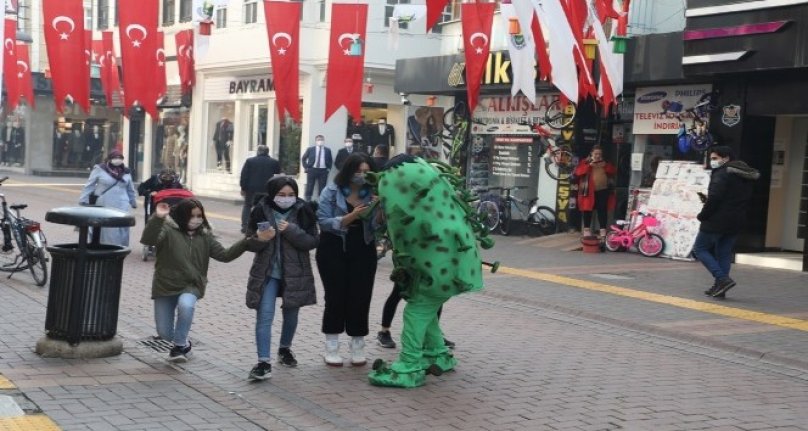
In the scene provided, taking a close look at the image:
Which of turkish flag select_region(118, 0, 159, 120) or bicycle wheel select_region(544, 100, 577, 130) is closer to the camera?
turkish flag select_region(118, 0, 159, 120)

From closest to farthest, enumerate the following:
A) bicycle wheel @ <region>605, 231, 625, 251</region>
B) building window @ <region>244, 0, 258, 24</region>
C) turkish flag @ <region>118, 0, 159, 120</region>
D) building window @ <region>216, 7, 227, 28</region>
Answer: turkish flag @ <region>118, 0, 159, 120</region>
bicycle wheel @ <region>605, 231, 625, 251</region>
building window @ <region>244, 0, 258, 24</region>
building window @ <region>216, 7, 227, 28</region>

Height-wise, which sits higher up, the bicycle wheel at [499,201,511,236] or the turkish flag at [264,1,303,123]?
the turkish flag at [264,1,303,123]

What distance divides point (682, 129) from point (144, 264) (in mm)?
8988

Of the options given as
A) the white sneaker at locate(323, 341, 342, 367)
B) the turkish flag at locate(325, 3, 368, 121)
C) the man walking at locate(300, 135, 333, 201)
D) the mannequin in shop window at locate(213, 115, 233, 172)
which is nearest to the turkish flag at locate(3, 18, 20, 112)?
the man walking at locate(300, 135, 333, 201)

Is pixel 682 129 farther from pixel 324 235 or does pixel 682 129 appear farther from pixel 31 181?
pixel 31 181

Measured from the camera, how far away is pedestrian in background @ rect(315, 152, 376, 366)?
7.68m

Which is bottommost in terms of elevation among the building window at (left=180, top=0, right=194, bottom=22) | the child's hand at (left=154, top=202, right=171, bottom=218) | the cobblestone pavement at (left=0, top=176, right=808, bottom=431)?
the cobblestone pavement at (left=0, top=176, right=808, bottom=431)

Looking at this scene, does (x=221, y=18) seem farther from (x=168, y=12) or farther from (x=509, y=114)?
(x=509, y=114)

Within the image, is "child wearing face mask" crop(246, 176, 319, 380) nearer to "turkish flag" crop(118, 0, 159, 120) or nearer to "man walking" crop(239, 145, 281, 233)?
"turkish flag" crop(118, 0, 159, 120)

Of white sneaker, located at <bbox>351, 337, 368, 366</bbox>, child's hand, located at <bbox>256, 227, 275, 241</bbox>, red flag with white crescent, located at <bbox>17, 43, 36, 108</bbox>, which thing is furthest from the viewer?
red flag with white crescent, located at <bbox>17, 43, 36, 108</bbox>

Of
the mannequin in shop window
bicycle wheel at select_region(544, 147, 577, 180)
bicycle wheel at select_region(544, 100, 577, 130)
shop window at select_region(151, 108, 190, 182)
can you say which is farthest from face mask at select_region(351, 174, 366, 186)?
shop window at select_region(151, 108, 190, 182)

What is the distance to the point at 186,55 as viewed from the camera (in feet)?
96.1

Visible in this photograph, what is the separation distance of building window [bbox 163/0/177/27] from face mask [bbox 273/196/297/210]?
27027 mm

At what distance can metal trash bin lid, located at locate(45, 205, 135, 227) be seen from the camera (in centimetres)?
748
